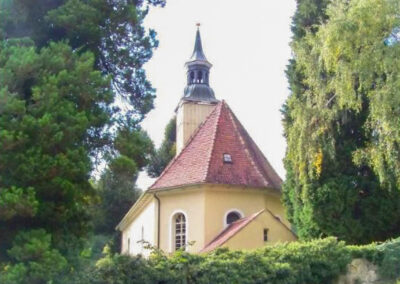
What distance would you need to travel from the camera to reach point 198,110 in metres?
38.0

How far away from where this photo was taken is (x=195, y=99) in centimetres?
3803

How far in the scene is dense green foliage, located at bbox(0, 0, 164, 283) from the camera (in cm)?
1093

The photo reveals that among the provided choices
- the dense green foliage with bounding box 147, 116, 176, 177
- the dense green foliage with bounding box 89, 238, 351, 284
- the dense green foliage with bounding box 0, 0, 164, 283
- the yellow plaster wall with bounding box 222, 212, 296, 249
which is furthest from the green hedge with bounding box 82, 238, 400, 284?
the dense green foliage with bounding box 147, 116, 176, 177

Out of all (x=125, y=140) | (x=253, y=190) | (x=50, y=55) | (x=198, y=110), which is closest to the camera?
(x=50, y=55)

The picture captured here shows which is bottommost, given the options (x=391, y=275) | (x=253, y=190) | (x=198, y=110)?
(x=391, y=275)

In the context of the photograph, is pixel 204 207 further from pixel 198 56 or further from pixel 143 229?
pixel 198 56

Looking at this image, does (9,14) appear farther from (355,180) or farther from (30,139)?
(355,180)

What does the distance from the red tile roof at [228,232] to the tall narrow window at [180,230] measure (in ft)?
5.90

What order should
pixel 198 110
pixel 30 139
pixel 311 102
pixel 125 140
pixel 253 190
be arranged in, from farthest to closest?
pixel 198 110
pixel 253 190
pixel 311 102
pixel 125 140
pixel 30 139

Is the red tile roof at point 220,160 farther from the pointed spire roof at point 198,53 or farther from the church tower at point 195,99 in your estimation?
the pointed spire roof at point 198,53

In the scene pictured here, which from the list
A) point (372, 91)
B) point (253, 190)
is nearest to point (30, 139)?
point (372, 91)

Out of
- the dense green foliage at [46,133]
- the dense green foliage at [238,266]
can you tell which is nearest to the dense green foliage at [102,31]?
the dense green foliage at [46,133]

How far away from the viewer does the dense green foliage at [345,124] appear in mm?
15062

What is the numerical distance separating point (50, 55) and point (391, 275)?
9.84 meters
